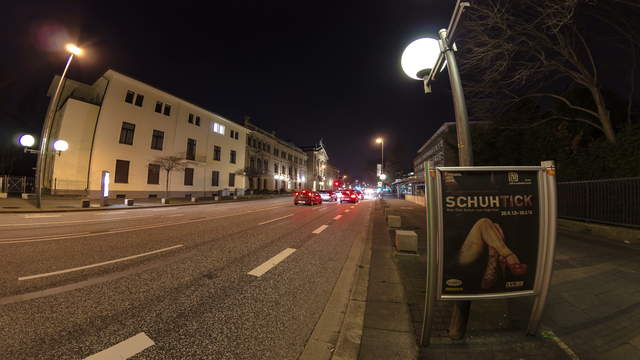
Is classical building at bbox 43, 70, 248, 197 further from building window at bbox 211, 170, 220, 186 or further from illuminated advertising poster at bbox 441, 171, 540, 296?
illuminated advertising poster at bbox 441, 171, 540, 296

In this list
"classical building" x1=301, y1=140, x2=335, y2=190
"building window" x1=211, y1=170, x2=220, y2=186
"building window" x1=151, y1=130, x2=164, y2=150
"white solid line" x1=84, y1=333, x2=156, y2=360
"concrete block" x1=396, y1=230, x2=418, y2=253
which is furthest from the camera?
"classical building" x1=301, y1=140, x2=335, y2=190

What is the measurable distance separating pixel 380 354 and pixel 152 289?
11.7 feet

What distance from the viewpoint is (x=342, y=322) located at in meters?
2.77

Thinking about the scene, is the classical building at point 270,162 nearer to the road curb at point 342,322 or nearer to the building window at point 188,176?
the building window at point 188,176

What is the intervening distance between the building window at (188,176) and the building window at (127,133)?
6663mm

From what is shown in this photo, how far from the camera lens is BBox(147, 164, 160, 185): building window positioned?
80.9 ft

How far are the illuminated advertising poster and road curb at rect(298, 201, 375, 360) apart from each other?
3.70ft

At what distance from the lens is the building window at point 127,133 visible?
74.8 feet

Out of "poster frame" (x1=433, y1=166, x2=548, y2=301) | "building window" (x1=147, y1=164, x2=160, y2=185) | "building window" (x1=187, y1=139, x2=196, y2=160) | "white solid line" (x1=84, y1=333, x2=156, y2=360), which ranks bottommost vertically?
"white solid line" (x1=84, y1=333, x2=156, y2=360)

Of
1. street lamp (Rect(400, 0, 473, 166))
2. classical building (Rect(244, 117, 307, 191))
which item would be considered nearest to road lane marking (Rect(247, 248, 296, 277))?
street lamp (Rect(400, 0, 473, 166))

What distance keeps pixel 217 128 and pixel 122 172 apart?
47.7 feet

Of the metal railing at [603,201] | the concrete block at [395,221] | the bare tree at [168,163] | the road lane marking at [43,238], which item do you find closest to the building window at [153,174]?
the bare tree at [168,163]

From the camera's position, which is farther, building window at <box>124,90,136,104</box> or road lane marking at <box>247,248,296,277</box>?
building window at <box>124,90,136,104</box>

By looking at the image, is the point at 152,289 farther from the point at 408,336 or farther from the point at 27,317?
the point at 408,336
